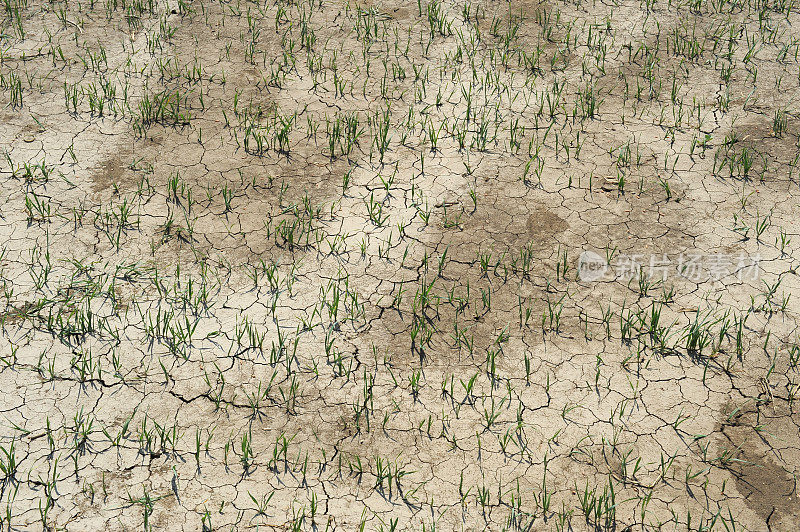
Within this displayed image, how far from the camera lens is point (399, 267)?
17.1ft

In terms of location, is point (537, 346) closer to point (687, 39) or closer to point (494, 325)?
point (494, 325)

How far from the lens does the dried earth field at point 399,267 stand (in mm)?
3994

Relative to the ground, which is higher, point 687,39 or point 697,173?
point 687,39

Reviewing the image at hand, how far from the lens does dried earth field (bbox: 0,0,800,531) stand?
3994 millimetres

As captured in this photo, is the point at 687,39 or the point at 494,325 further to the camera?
the point at 687,39

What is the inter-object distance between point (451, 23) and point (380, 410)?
4563mm

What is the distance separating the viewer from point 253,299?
16.4 feet

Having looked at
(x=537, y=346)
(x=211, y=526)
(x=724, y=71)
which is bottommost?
(x=211, y=526)

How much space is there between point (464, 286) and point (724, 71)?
141 inches

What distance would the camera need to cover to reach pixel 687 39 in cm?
747

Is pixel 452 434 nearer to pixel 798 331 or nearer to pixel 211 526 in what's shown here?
pixel 211 526

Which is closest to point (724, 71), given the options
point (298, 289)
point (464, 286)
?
point (464, 286)

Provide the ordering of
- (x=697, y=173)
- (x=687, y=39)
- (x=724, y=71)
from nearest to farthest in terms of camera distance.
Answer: (x=697, y=173)
(x=724, y=71)
(x=687, y=39)

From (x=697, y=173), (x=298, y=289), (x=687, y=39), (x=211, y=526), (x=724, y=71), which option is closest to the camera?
(x=211, y=526)
